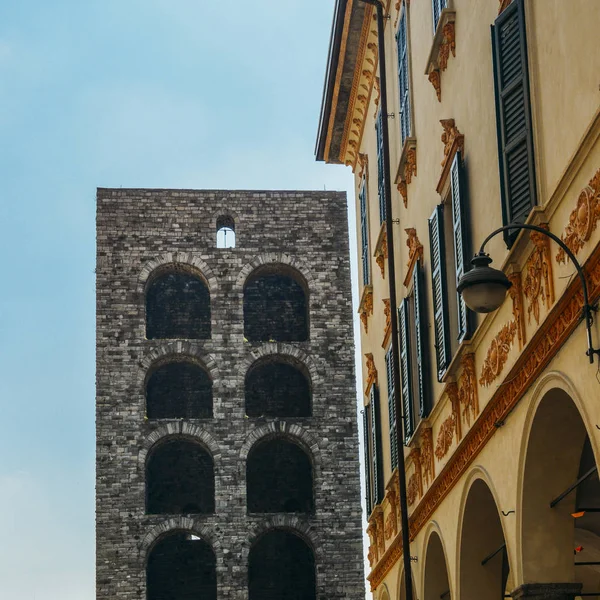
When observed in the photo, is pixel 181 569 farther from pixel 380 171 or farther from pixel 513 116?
pixel 513 116

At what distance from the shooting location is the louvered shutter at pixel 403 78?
19219 millimetres

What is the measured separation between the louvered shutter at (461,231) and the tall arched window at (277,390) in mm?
27526

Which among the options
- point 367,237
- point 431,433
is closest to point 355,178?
point 367,237

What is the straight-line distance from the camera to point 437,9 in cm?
1652

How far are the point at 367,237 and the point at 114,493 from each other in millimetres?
17511

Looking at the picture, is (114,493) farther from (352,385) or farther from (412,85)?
(412,85)

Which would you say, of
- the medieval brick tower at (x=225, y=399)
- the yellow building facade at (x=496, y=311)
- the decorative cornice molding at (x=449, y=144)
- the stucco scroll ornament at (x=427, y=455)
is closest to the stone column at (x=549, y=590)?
the yellow building facade at (x=496, y=311)

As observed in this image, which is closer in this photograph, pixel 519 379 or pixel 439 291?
pixel 519 379

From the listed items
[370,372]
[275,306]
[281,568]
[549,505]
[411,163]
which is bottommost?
[549,505]

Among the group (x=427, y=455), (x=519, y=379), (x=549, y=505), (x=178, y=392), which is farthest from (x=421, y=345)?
(x=178, y=392)

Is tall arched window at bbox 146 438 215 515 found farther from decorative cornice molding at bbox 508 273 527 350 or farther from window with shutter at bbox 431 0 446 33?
decorative cornice molding at bbox 508 273 527 350

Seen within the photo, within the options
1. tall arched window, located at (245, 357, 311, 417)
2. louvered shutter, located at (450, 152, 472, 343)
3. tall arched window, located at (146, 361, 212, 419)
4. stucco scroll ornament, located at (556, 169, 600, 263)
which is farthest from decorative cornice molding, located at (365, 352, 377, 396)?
tall arched window, located at (245, 357, 311, 417)

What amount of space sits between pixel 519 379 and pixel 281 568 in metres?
29.5

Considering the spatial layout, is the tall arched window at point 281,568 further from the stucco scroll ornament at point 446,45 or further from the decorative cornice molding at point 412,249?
the stucco scroll ornament at point 446,45
